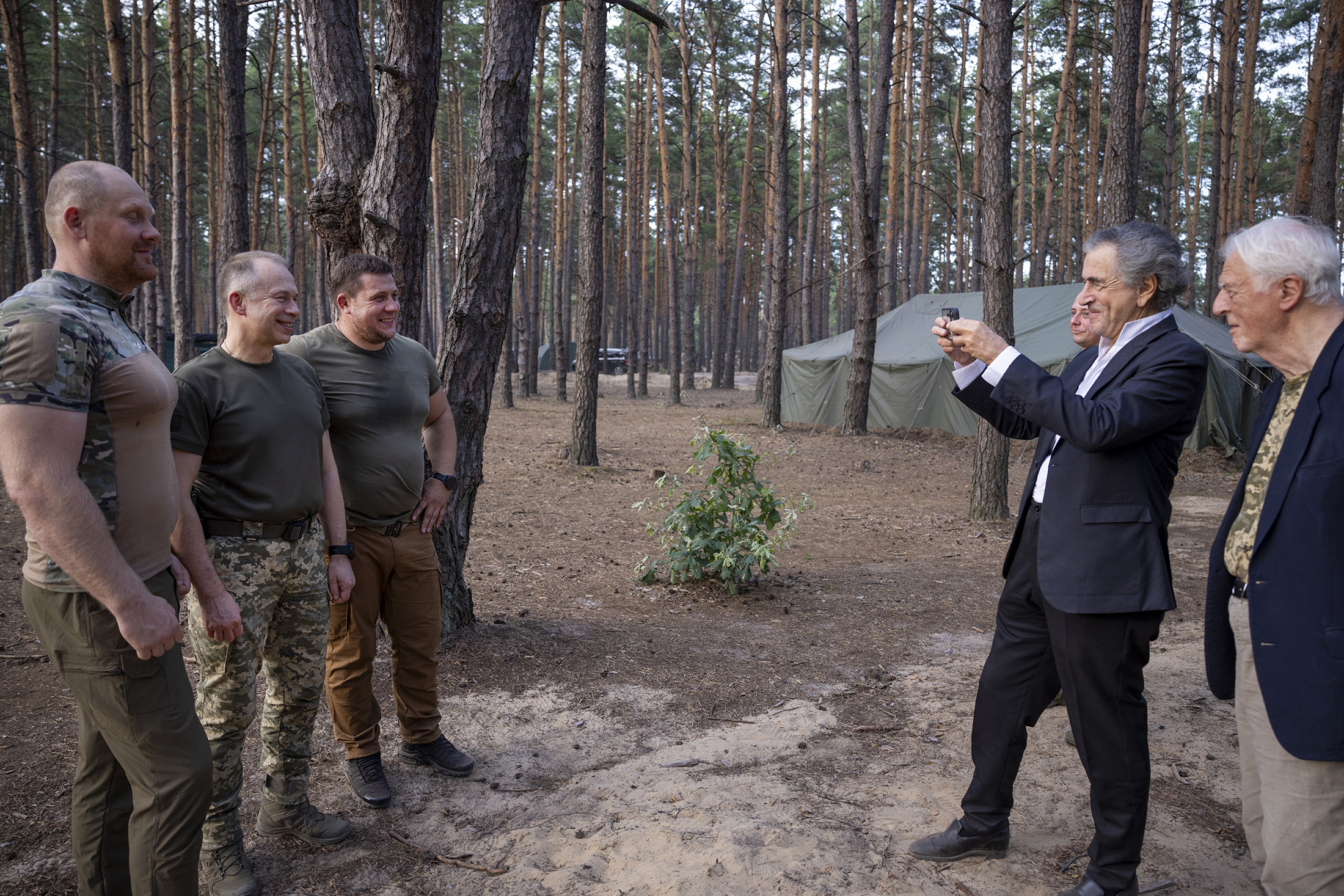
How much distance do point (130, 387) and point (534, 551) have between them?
521 cm

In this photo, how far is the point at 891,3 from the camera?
47.4 ft

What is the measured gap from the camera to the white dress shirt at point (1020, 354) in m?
2.45

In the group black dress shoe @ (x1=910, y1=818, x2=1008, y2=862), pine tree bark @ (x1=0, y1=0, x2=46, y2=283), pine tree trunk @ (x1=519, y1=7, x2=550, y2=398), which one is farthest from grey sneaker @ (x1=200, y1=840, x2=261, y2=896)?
pine tree trunk @ (x1=519, y1=7, x2=550, y2=398)

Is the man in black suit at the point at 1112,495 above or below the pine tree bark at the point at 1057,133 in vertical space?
below

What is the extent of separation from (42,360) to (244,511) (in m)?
0.89

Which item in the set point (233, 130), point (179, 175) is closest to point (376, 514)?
point (233, 130)

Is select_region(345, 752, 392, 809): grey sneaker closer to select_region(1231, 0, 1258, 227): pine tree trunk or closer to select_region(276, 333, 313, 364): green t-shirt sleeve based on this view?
select_region(276, 333, 313, 364): green t-shirt sleeve

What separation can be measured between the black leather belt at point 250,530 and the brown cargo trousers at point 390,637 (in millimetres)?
438

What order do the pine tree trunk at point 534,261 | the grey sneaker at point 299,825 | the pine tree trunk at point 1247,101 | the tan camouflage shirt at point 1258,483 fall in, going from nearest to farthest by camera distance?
1. the tan camouflage shirt at point 1258,483
2. the grey sneaker at point 299,825
3. the pine tree trunk at point 1247,101
4. the pine tree trunk at point 534,261

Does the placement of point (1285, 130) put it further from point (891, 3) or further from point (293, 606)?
point (293, 606)

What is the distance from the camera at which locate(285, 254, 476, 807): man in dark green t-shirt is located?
3.06 meters

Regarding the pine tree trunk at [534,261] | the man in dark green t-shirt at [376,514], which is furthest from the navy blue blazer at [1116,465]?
the pine tree trunk at [534,261]

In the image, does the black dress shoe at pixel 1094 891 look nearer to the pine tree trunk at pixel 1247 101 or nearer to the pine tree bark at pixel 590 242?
the pine tree bark at pixel 590 242

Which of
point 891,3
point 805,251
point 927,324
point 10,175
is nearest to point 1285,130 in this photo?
point 805,251
